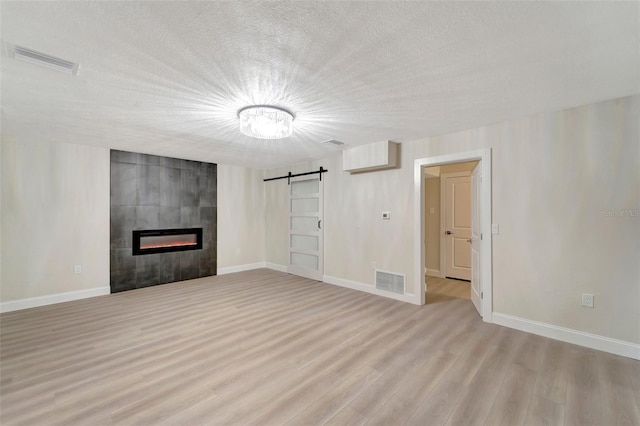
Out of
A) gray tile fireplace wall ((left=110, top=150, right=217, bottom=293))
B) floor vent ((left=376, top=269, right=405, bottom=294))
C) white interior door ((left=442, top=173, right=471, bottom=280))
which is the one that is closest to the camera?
floor vent ((left=376, top=269, right=405, bottom=294))

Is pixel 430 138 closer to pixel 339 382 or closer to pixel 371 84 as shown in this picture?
pixel 371 84

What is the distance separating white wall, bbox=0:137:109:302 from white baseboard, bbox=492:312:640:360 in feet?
20.3

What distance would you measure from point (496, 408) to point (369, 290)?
2.76 meters

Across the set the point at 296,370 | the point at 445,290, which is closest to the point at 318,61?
the point at 296,370

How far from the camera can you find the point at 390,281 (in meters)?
4.27

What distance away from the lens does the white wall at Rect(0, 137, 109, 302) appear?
374cm

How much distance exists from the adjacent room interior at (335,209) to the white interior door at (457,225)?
568mm

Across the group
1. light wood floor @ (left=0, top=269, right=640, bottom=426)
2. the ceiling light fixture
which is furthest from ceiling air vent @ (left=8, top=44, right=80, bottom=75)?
light wood floor @ (left=0, top=269, right=640, bottom=426)

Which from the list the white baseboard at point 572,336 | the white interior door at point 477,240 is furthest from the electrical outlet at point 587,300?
the white interior door at point 477,240

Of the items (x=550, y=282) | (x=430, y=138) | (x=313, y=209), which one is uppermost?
(x=430, y=138)

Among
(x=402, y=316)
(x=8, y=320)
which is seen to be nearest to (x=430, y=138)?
(x=402, y=316)

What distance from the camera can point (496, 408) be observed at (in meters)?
1.80

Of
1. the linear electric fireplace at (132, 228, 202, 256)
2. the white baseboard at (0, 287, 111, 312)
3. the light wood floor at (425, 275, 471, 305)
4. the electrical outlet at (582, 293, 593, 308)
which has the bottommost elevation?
the light wood floor at (425, 275, 471, 305)

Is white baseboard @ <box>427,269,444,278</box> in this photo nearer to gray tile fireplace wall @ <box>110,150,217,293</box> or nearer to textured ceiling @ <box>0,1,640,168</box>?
textured ceiling @ <box>0,1,640,168</box>
